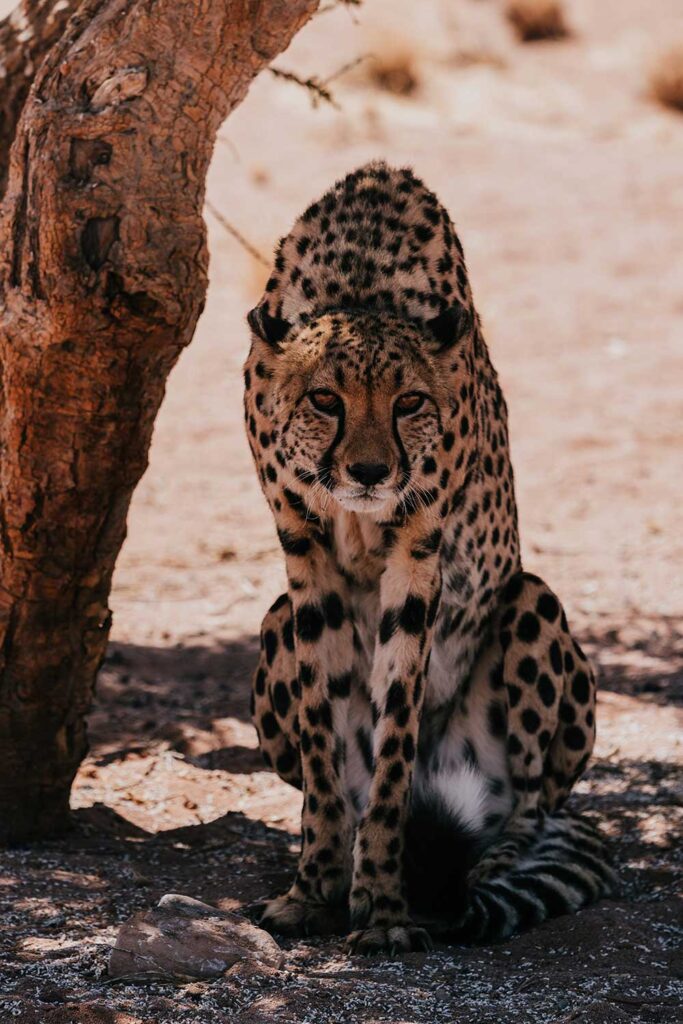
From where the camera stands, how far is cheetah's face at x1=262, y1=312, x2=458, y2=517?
3.48 meters

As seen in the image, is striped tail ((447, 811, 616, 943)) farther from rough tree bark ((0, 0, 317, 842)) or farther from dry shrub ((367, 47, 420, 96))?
dry shrub ((367, 47, 420, 96))

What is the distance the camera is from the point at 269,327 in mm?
3713

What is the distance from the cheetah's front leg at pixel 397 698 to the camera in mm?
3658

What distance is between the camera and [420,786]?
13.1ft

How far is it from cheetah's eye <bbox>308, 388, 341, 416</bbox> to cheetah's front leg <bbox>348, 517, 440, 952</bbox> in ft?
1.15

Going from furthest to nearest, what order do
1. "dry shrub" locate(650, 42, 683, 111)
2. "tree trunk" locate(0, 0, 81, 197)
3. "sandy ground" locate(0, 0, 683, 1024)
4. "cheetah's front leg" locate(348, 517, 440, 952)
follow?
"dry shrub" locate(650, 42, 683, 111) < "tree trunk" locate(0, 0, 81, 197) < "cheetah's front leg" locate(348, 517, 440, 952) < "sandy ground" locate(0, 0, 683, 1024)

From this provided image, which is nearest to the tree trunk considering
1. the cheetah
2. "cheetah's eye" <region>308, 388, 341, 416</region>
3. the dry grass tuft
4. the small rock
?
the cheetah

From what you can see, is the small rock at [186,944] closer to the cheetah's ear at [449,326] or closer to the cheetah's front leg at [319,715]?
the cheetah's front leg at [319,715]

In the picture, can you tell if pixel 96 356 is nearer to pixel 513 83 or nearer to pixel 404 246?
pixel 404 246

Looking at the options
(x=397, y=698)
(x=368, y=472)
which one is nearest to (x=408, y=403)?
(x=368, y=472)

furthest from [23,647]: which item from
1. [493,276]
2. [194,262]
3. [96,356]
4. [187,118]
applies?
[493,276]

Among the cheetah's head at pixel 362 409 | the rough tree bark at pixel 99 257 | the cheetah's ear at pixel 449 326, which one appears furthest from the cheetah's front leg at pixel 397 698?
the rough tree bark at pixel 99 257

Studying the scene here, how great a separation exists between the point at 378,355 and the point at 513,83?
13551 millimetres

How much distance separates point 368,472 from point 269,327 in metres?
0.50
